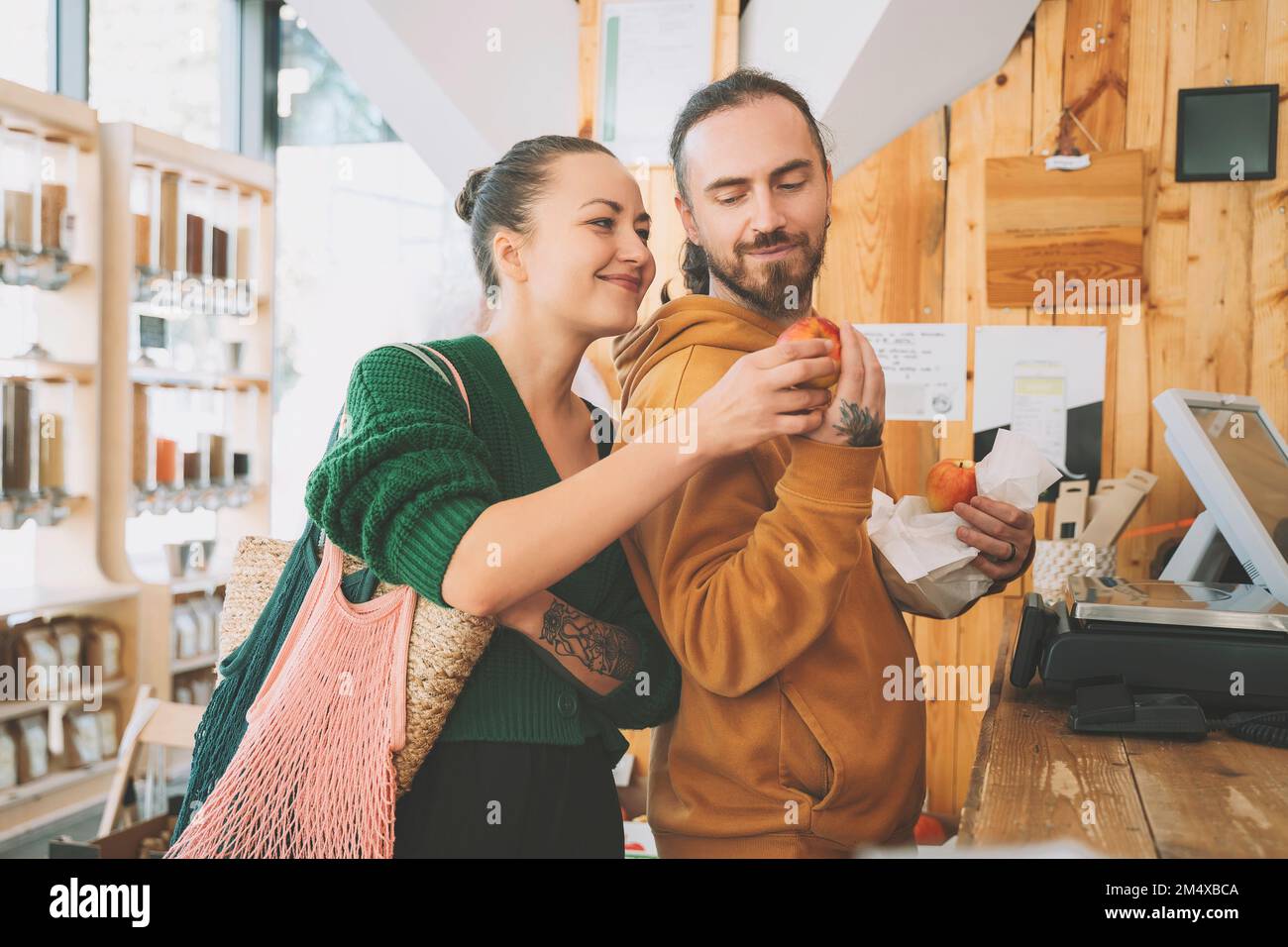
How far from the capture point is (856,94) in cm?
271

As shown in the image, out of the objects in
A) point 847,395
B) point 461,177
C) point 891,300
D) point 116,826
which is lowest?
point 116,826

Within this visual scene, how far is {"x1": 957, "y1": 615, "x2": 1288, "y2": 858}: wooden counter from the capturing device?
0.80 m

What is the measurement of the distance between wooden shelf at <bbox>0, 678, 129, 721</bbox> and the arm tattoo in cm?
277

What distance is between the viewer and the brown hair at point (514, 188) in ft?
3.91

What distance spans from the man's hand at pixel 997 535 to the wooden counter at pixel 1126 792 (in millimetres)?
186

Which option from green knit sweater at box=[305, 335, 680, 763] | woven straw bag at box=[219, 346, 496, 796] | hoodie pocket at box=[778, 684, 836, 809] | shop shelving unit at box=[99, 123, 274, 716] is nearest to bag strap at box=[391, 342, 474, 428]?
green knit sweater at box=[305, 335, 680, 763]

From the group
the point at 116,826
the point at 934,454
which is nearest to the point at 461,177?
the point at 934,454

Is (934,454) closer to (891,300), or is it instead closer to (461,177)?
(891,300)

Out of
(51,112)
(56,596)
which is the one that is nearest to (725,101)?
(51,112)

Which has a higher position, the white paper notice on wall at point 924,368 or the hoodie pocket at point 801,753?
the white paper notice on wall at point 924,368

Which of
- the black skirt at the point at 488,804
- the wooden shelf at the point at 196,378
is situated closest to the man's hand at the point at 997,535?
the black skirt at the point at 488,804

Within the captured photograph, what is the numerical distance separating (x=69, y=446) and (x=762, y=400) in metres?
2.90

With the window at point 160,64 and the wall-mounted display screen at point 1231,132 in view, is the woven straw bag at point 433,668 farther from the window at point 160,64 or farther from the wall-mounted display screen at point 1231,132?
the window at point 160,64
